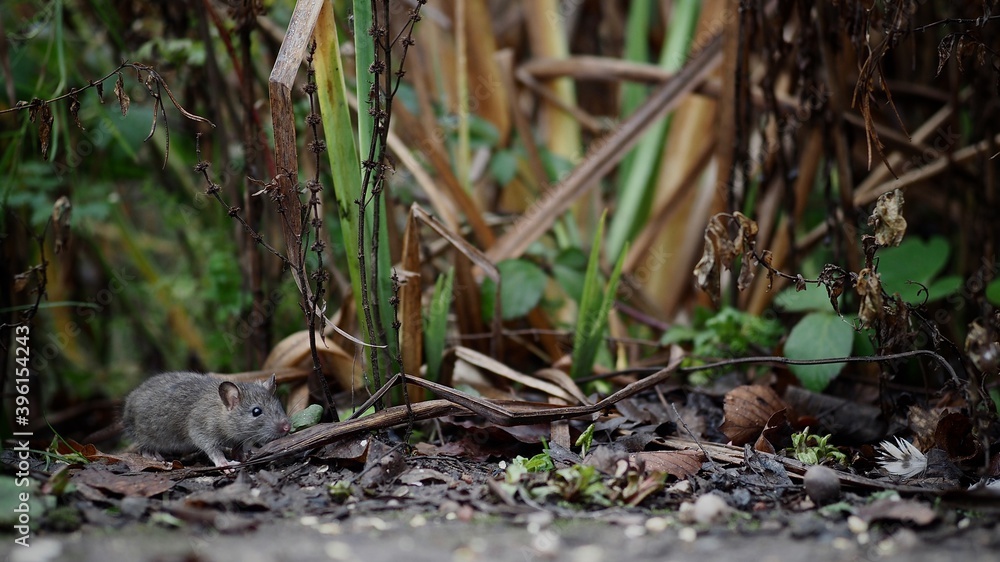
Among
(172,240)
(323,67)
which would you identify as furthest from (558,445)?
(172,240)

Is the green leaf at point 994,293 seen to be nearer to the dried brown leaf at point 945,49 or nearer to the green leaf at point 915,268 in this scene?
the green leaf at point 915,268

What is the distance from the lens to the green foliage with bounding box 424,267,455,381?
323 cm

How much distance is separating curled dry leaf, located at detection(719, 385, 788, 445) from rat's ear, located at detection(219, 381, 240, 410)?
1.84m

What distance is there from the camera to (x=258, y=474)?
276cm

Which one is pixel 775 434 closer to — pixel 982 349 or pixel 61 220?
pixel 982 349

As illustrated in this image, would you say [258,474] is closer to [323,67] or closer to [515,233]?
[323,67]

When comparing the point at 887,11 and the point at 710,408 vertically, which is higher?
the point at 887,11

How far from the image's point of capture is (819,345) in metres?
3.24

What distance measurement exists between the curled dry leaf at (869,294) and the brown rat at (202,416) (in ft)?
6.53

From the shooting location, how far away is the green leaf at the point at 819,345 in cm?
320

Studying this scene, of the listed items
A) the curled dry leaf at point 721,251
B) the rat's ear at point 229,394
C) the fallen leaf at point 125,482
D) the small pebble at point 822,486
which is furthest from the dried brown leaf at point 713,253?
the fallen leaf at point 125,482

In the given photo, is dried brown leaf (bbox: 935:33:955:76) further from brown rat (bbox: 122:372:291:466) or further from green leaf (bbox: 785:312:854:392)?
brown rat (bbox: 122:372:291:466)

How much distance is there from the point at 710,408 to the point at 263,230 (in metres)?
2.26

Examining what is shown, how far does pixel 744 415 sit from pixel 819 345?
0.44 metres
